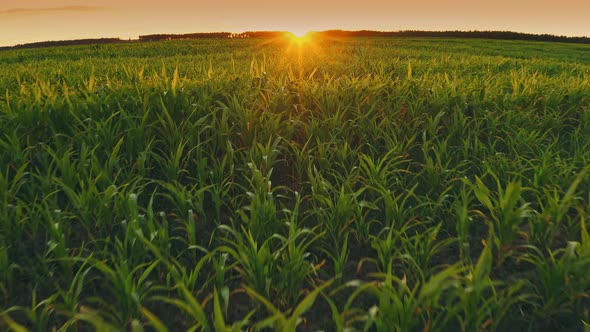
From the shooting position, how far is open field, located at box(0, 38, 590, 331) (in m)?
1.94

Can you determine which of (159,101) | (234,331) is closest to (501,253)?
(234,331)

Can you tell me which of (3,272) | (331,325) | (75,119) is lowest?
(331,325)

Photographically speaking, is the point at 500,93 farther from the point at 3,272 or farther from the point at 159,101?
the point at 3,272

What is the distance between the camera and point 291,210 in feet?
9.69

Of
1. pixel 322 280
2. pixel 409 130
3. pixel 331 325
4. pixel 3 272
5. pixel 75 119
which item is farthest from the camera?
pixel 409 130

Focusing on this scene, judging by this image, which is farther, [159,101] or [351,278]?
[159,101]

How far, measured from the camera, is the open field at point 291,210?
194 cm

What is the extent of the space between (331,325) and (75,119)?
2758 millimetres

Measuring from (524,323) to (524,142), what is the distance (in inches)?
83.1

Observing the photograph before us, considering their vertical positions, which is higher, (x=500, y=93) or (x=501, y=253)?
(x=500, y=93)

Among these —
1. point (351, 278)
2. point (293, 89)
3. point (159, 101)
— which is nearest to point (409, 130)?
point (293, 89)

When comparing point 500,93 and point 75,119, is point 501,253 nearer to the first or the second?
point 500,93

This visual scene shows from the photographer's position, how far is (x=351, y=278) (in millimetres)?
2348

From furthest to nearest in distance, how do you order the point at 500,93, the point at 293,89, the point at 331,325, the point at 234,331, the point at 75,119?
1. the point at 500,93
2. the point at 293,89
3. the point at 75,119
4. the point at 331,325
5. the point at 234,331
